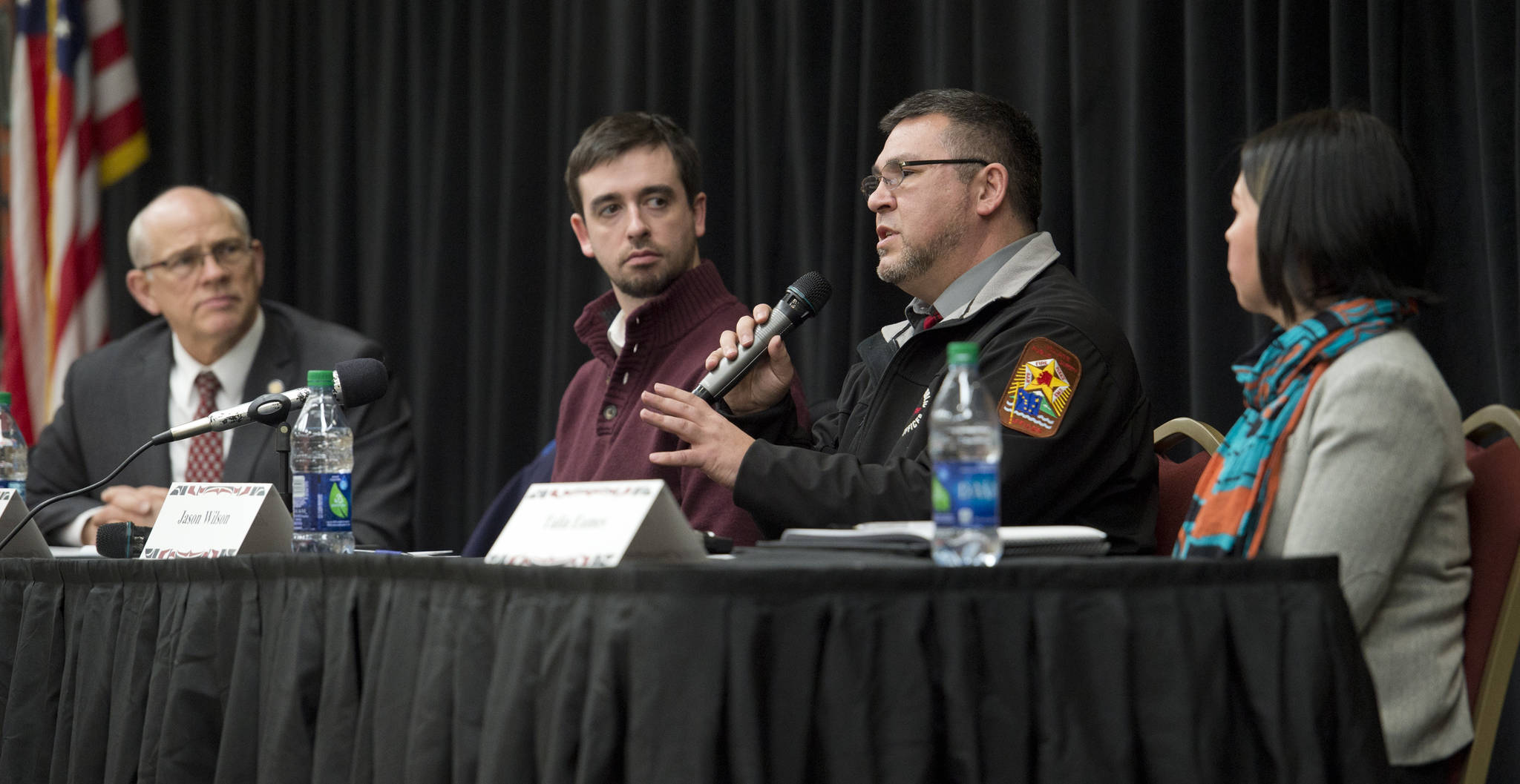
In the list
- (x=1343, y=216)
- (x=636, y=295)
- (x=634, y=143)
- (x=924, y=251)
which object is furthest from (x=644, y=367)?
(x=1343, y=216)

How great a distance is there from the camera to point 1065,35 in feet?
9.50

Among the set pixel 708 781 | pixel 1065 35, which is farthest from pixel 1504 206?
pixel 708 781

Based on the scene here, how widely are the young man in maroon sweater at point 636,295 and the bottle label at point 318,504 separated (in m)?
0.74

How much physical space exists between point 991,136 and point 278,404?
1133 mm

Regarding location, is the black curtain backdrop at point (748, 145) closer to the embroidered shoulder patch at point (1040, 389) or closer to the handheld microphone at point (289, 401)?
the embroidered shoulder patch at point (1040, 389)

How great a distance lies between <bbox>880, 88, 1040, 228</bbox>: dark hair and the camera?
7.30ft

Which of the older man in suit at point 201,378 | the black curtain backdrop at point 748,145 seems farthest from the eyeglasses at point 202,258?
the black curtain backdrop at point 748,145

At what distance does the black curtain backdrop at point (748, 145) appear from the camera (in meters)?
2.38

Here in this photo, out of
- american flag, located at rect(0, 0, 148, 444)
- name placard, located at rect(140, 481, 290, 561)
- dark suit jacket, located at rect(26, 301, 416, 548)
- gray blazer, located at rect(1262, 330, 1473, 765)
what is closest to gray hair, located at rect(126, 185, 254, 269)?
dark suit jacket, located at rect(26, 301, 416, 548)

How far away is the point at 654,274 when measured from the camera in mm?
2684

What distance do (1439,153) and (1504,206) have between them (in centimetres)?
16

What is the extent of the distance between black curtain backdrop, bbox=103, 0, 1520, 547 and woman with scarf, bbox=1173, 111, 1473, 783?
582mm

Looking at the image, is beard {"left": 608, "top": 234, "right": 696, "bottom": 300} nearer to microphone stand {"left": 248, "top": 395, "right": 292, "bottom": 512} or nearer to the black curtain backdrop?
the black curtain backdrop

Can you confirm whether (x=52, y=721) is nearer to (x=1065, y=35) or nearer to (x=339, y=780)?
(x=339, y=780)
